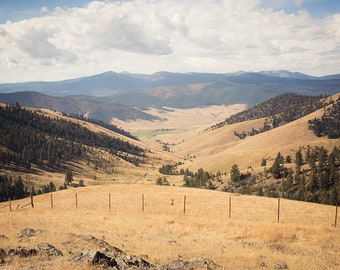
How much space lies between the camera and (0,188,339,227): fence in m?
43.1

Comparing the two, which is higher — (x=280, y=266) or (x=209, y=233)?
(x=280, y=266)

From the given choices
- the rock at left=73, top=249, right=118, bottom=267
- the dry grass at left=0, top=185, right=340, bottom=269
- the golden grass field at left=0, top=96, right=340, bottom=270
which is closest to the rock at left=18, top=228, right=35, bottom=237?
the golden grass field at left=0, top=96, right=340, bottom=270

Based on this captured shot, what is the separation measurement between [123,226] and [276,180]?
109272 millimetres

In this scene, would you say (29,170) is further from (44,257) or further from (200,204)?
(44,257)

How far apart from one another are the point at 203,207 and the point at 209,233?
664 inches

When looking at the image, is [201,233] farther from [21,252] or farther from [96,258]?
[21,252]

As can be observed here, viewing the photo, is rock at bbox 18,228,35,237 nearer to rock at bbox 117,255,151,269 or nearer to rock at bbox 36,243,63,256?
rock at bbox 36,243,63,256

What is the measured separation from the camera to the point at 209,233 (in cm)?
3294

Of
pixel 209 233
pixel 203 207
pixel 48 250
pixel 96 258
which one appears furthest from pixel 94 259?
pixel 203 207

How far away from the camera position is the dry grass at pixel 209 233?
24.7 m

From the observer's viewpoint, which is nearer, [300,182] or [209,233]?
[209,233]

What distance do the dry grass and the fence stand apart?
17cm

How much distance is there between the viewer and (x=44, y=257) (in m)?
20.7

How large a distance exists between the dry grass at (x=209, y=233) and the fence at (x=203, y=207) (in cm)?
17
